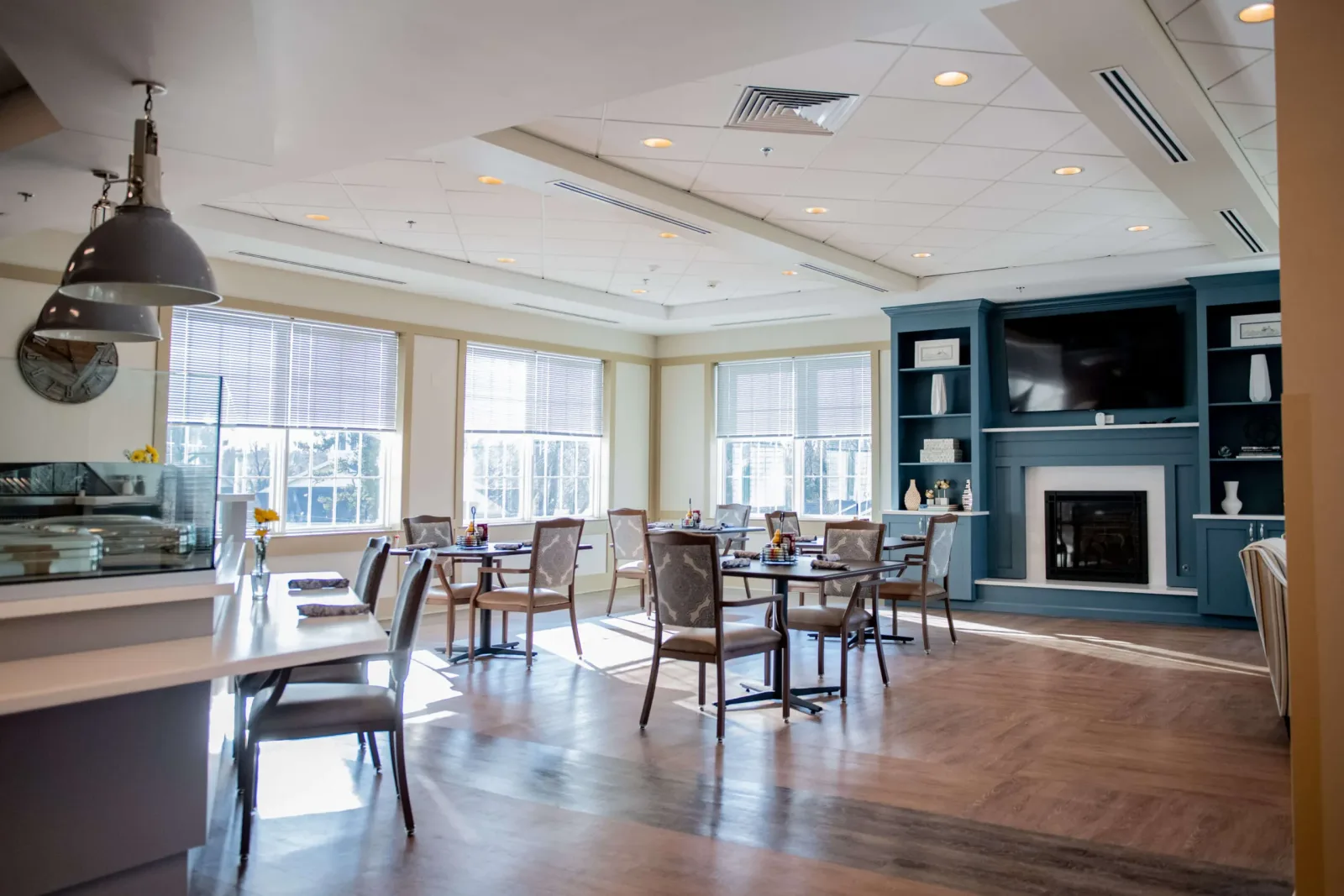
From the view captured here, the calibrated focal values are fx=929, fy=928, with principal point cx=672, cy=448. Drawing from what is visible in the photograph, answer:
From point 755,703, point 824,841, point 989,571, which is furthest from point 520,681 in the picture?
point 989,571

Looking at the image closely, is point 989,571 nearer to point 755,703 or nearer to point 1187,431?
point 1187,431

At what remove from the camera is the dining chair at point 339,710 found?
3264 millimetres

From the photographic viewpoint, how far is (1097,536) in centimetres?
875

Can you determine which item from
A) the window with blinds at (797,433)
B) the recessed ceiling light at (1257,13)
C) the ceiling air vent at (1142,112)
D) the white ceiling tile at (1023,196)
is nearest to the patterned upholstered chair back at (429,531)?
the window with blinds at (797,433)

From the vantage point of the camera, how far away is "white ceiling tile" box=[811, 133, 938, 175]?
16.5 feet

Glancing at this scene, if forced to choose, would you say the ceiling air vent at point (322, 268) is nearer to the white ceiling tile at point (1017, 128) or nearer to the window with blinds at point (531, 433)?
the window with blinds at point (531, 433)

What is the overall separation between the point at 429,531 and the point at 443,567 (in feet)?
1.04

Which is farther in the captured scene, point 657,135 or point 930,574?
point 930,574

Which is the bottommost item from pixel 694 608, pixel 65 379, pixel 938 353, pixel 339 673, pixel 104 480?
pixel 339 673

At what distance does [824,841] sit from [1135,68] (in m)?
3.30

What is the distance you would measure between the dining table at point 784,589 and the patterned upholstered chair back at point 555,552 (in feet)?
5.25

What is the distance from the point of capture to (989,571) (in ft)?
30.2

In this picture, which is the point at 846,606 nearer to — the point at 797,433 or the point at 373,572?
the point at 373,572

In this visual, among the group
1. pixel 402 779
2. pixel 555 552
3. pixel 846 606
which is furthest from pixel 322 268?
pixel 402 779
